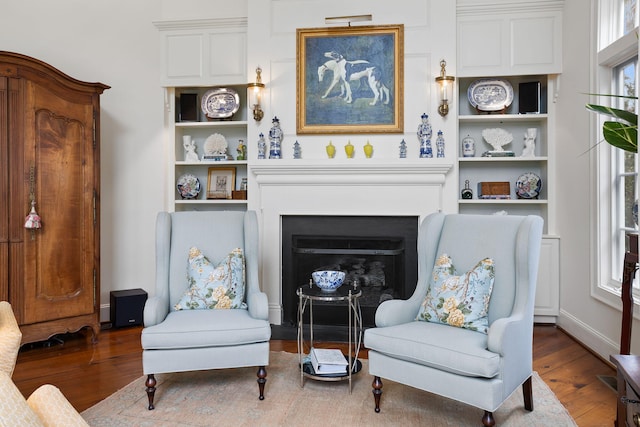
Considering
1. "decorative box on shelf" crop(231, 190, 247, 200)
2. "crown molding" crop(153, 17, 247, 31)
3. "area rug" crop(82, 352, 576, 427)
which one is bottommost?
"area rug" crop(82, 352, 576, 427)

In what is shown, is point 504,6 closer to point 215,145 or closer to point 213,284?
point 215,145

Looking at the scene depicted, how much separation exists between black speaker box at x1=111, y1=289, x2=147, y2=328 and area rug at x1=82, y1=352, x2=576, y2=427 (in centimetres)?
144

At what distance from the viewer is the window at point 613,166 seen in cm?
324

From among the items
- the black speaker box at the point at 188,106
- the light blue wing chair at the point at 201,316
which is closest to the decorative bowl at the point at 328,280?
the light blue wing chair at the point at 201,316

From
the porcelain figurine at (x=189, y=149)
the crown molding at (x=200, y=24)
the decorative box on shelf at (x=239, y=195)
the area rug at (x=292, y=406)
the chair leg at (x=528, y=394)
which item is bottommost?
the area rug at (x=292, y=406)

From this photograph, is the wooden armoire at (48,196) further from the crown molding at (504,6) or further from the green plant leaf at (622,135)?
the green plant leaf at (622,135)

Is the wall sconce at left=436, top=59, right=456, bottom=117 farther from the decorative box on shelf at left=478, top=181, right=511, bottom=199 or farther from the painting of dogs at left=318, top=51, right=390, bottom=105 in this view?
the decorative box on shelf at left=478, top=181, right=511, bottom=199

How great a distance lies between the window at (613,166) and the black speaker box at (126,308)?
12.3 feet

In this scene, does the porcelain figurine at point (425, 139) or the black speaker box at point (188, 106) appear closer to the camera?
the porcelain figurine at point (425, 139)

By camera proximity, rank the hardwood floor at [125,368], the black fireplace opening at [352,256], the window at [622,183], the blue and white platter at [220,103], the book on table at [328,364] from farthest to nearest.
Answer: the blue and white platter at [220,103]
the black fireplace opening at [352,256]
the window at [622,183]
the book on table at [328,364]
the hardwood floor at [125,368]

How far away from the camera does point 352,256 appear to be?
4352 millimetres

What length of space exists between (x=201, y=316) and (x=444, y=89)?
2.71 meters

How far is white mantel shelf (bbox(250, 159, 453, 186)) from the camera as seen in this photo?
402 centimetres

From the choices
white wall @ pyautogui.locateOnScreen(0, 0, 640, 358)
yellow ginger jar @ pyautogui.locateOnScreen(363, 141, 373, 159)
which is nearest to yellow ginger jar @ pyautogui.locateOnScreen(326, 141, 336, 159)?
white wall @ pyautogui.locateOnScreen(0, 0, 640, 358)
